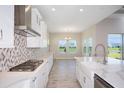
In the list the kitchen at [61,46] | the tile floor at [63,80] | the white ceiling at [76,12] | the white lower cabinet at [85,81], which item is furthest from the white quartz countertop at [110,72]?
the white ceiling at [76,12]

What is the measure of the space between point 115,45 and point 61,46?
585 cm

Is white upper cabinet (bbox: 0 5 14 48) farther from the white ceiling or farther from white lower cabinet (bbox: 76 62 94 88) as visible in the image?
the white ceiling

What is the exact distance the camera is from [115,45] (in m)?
9.38

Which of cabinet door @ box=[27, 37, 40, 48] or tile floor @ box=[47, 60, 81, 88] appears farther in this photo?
tile floor @ box=[47, 60, 81, 88]

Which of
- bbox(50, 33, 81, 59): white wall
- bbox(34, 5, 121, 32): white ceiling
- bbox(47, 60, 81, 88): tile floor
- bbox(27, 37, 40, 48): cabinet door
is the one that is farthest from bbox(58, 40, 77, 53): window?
bbox(27, 37, 40, 48): cabinet door

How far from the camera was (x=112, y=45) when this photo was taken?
366 inches

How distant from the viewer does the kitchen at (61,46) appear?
1.87 metres

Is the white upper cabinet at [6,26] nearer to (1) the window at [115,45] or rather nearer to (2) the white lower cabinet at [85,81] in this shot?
(2) the white lower cabinet at [85,81]

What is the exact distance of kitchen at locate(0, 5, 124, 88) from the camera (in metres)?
1.87

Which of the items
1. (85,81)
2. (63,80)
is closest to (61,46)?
(63,80)

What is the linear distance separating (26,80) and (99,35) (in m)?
7.56

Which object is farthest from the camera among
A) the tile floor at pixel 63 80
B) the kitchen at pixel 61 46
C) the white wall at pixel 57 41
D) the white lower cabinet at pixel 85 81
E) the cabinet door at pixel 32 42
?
the white wall at pixel 57 41
